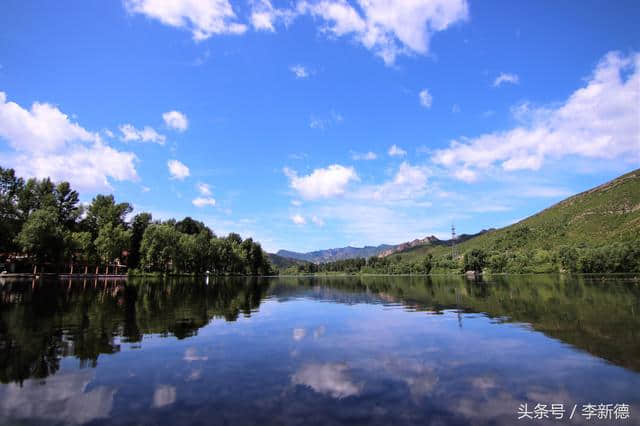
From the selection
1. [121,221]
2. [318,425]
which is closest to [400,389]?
[318,425]

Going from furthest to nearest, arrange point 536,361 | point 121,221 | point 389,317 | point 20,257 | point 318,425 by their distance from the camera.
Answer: point 121,221
point 20,257
point 389,317
point 536,361
point 318,425

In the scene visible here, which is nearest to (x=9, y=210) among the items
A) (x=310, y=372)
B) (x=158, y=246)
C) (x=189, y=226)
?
(x=158, y=246)

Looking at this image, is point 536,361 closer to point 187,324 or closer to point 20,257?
point 187,324

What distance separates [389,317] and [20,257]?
4356 inches

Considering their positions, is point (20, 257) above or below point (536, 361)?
above

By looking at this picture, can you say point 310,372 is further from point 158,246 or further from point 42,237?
point 158,246

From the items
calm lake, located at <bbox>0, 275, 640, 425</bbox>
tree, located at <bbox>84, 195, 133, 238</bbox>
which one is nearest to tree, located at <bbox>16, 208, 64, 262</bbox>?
tree, located at <bbox>84, 195, 133, 238</bbox>

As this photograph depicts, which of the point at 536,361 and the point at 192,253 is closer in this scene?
the point at 536,361

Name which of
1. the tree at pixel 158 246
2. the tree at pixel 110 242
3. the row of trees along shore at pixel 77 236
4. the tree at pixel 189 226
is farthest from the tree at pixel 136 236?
the tree at pixel 189 226

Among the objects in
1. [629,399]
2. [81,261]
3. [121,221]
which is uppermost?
[121,221]

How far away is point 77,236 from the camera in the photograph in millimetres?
102125

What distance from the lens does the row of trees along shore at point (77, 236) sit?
89688 mm

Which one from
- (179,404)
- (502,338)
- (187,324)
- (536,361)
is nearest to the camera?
(179,404)

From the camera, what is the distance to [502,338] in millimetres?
21016
